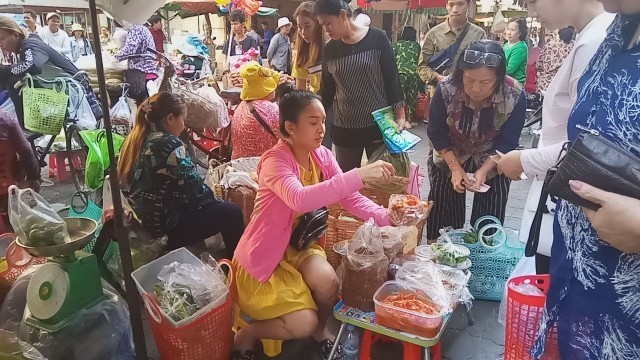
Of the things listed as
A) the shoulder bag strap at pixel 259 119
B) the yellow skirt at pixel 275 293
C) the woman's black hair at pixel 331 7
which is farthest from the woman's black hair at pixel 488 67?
the shoulder bag strap at pixel 259 119

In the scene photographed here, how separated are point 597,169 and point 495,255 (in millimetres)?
2245

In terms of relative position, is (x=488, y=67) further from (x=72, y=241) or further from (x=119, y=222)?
(x=72, y=241)

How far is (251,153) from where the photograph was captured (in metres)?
4.09

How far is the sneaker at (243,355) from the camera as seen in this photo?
2.60 meters

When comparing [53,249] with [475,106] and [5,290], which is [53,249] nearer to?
[5,290]

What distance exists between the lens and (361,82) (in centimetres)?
364

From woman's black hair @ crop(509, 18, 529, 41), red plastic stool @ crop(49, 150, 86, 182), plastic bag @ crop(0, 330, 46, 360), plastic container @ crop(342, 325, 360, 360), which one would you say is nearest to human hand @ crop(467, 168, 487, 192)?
plastic container @ crop(342, 325, 360, 360)

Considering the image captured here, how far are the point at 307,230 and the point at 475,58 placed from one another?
1.42m

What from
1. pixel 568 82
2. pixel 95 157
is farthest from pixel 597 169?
pixel 95 157

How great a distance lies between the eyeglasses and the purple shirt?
5257mm

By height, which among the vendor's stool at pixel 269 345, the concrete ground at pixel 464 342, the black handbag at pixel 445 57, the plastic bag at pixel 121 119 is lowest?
the concrete ground at pixel 464 342

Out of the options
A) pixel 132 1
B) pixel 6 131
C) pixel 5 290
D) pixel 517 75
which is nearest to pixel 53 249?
pixel 5 290

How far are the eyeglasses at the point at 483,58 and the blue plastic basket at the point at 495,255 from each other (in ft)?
3.39

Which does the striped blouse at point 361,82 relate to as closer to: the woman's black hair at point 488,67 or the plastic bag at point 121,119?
the woman's black hair at point 488,67
